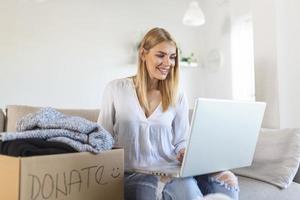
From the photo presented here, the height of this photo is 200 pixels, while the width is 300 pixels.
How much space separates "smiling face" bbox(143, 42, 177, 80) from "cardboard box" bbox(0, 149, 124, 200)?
0.51m

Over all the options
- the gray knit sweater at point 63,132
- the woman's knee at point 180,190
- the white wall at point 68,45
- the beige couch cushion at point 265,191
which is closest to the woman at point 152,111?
the woman's knee at point 180,190

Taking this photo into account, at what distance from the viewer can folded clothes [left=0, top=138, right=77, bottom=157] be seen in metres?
0.76

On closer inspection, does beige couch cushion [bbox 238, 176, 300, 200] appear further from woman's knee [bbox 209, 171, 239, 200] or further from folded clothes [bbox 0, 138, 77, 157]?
folded clothes [bbox 0, 138, 77, 157]

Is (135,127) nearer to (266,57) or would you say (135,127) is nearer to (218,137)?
(218,137)

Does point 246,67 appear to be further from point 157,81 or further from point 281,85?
point 157,81

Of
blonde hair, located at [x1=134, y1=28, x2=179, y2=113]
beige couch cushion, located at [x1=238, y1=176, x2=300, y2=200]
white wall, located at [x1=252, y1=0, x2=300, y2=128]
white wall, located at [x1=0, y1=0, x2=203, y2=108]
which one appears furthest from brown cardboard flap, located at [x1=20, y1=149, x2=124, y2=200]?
white wall, located at [x1=0, y1=0, x2=203, y2=108]

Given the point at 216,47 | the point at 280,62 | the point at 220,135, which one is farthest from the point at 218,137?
the point at 216,47

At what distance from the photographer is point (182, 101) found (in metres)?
1.42

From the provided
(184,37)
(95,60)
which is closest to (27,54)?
(95,60)

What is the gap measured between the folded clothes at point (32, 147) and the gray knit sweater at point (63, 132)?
17 mm

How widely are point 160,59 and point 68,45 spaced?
189 centimetres

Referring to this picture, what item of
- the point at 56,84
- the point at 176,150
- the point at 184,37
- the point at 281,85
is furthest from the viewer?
the point at 184,37

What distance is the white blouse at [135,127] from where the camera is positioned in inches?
49.6

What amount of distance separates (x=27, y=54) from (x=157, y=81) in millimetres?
1817
